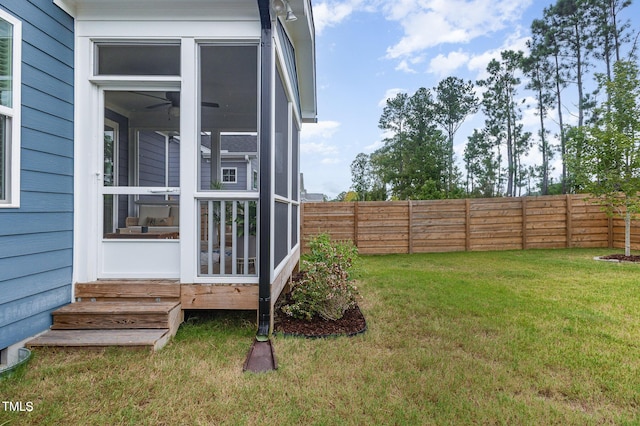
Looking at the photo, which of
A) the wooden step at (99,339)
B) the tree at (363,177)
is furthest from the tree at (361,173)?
the wooden step at (99,339)

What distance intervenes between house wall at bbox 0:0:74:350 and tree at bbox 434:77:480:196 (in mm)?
19119

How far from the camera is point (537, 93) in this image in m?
17.5

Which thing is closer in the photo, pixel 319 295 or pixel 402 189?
pixel 319 295

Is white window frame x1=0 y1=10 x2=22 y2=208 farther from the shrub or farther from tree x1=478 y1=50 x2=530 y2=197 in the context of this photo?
tree x1=478 y1=50 x2=530 y2=197

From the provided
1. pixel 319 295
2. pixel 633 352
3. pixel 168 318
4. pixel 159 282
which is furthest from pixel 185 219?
pixel 633 352

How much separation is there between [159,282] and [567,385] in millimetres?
3306

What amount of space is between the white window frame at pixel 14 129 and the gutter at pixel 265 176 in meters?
1.76

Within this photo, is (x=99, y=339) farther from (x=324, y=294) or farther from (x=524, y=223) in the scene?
(x=524, y=223)

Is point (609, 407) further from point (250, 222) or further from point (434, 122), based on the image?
point (434, 122)

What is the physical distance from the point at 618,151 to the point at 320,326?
8857 mm

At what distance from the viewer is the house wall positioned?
8.22 ft

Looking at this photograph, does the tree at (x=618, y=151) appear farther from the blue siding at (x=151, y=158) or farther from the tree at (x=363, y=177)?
the tree at (x=363, y=177)

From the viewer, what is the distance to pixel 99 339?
2.71 meters

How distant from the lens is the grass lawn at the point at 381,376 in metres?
1.98
